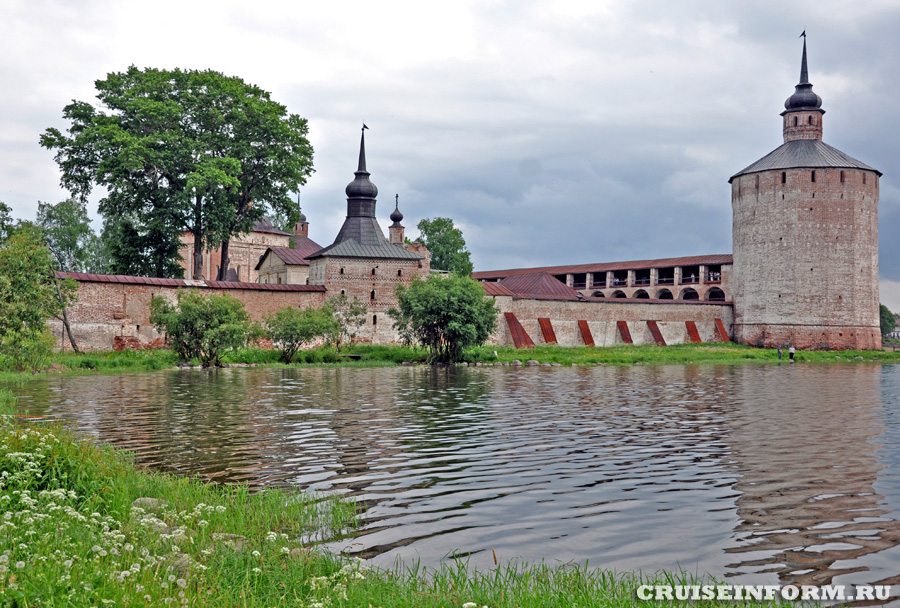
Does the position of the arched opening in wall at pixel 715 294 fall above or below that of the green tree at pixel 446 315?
above

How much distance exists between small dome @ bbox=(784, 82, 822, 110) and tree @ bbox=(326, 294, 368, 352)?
98.2ft

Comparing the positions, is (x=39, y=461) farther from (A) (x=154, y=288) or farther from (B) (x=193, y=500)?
(A) (x=154, y=288)

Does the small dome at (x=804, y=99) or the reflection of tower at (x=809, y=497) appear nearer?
the reflection of tower at (x=809, y=497)

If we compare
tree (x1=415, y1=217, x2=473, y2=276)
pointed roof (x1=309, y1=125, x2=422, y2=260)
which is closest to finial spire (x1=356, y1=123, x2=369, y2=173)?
pointed roof (x1=309, y1=125, x2=422, y2=260)

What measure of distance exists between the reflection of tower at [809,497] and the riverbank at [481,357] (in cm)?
1503

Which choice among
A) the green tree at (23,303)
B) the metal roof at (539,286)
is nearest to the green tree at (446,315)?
the green tree at (23,303)

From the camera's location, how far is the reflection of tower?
462 centimetres

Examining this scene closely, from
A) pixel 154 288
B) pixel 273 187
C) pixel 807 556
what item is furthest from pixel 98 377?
pixel 807 556

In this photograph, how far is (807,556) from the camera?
15.5 ft

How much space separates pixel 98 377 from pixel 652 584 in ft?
58.1

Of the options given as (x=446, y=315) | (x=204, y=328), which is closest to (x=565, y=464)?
(x=204, y=328)

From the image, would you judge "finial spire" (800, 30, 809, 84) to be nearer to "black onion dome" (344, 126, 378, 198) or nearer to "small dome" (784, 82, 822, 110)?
"small dome" (784, 82, 822, 110)

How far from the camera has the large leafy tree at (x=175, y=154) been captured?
28.2 metres

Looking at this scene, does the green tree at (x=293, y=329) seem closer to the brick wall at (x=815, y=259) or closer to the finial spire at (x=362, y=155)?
the finial spire at (x=362, y=155)
